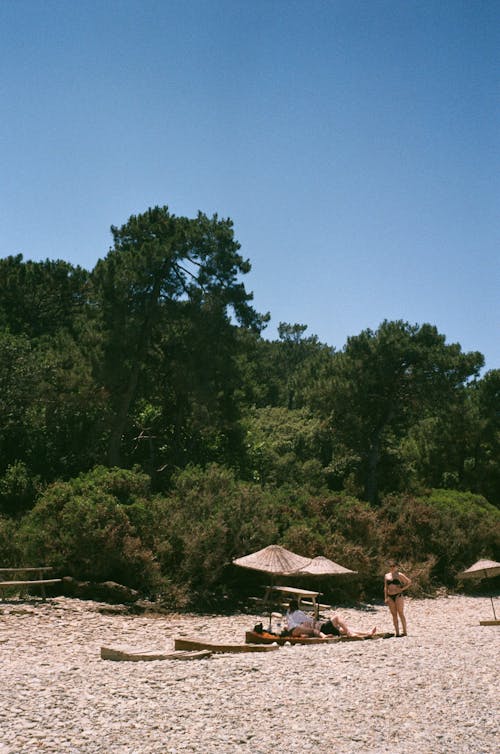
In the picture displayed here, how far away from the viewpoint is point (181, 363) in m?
28.6

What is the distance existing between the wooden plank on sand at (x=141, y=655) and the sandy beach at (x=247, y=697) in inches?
7.3

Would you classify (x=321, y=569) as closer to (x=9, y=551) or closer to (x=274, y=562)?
(x=274, y=562)

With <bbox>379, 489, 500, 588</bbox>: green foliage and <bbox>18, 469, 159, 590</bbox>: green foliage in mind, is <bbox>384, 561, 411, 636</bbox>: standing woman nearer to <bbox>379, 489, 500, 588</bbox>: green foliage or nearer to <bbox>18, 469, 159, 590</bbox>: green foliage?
<bbox>18, 469, 159, 590</bbox>: green foliage

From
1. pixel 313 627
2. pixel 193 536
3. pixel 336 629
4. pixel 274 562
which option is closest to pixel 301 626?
pixel 313 627

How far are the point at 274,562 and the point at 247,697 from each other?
715 cm

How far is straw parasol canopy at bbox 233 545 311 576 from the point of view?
1630cm

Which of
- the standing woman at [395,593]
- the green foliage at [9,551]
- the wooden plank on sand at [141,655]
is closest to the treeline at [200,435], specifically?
the green foliage at [9,551]

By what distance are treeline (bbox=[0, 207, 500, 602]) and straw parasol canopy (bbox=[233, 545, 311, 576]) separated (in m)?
2.63

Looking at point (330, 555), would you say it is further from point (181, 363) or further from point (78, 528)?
point (181, 363)

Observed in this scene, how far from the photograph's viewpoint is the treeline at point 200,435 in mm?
19391

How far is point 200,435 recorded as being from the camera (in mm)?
33844

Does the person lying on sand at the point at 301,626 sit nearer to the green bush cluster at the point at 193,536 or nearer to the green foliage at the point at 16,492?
the green bush cluster at the point at 193,536

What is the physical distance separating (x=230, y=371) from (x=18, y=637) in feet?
55.0

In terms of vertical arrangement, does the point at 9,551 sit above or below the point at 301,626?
above
